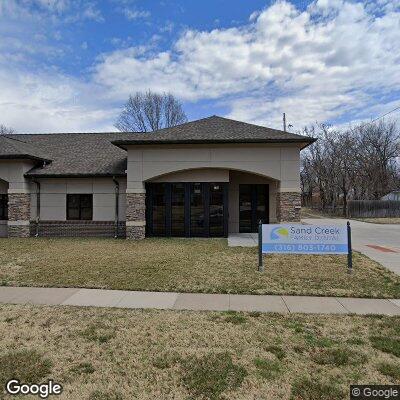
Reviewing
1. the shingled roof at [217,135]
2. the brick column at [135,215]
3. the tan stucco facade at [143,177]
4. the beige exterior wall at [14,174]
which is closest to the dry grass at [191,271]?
the brick column at [135,215]

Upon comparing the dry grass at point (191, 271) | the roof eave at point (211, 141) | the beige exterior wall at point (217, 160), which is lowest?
the dry grass at point (191, 271)

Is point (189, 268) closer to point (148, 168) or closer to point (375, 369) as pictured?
point (375, 369)

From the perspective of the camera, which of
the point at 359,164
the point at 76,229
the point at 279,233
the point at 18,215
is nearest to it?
the point at 279,233

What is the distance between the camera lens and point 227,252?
11680mm

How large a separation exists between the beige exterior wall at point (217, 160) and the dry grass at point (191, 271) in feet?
13.8

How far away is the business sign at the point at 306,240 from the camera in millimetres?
8898

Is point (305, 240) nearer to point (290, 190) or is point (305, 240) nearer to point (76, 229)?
point (290, 190)

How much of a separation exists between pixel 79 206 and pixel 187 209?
582cm

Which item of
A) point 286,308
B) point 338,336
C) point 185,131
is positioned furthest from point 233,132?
point 338,336

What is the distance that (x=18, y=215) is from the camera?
53.7 ft

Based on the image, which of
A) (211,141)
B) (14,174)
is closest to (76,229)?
(14,174)

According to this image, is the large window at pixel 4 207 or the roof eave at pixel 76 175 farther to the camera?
the large window at pixel 4 207

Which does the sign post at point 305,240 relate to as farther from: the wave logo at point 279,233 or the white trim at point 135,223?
the white trim at point 135,223

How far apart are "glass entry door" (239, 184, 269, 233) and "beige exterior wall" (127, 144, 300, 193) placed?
2.71 m
